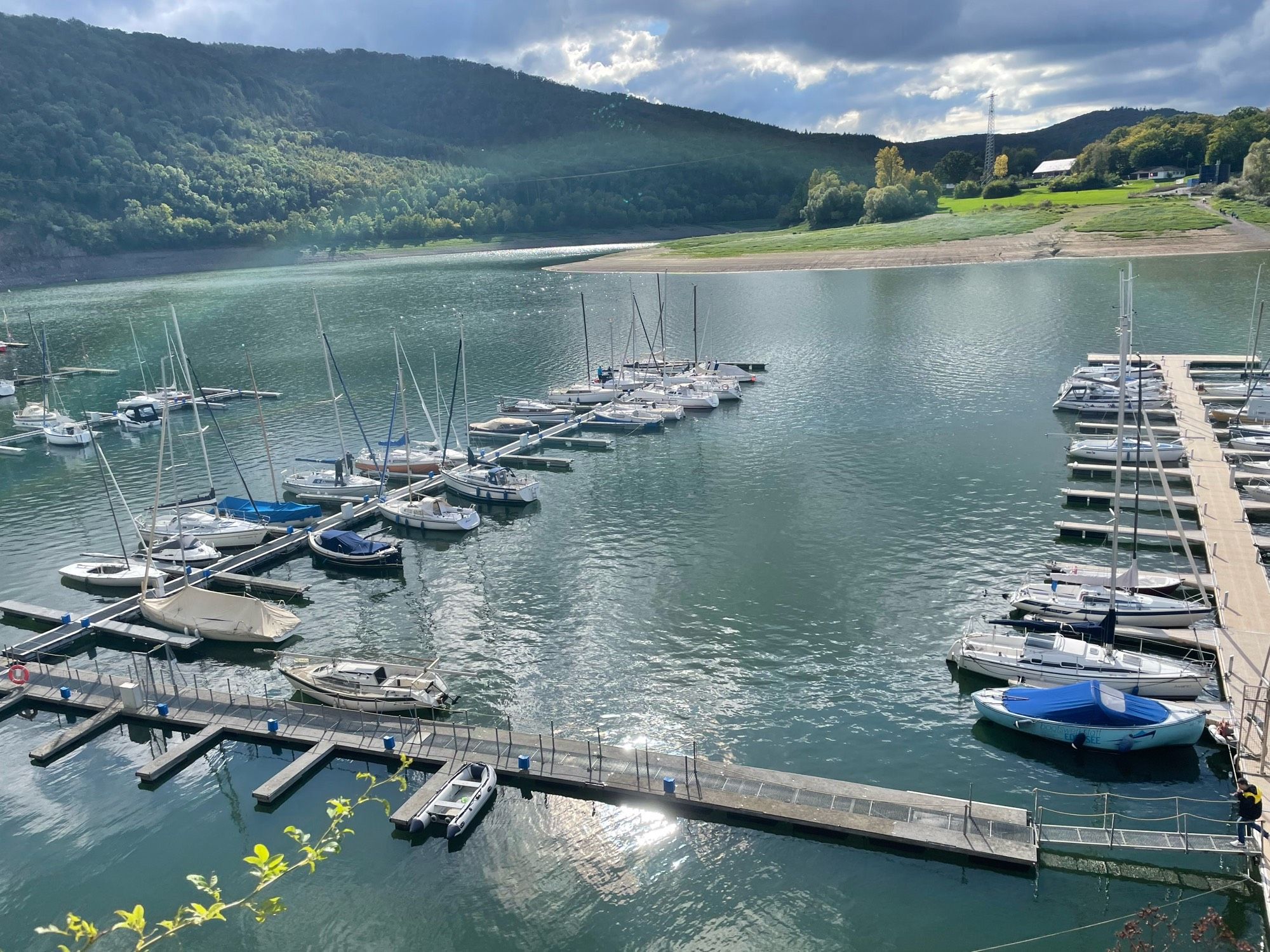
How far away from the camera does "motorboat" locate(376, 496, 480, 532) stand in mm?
65125

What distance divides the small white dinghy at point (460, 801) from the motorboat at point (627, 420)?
187 ft

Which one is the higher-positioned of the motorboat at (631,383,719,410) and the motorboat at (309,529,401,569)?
the motorboat at (631,383,719,410)

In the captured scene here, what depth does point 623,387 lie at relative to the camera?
101812 millimetres

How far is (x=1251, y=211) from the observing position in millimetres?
188750

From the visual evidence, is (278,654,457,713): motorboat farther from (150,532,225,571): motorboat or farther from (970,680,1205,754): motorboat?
(970,680,1205,754): motorboat

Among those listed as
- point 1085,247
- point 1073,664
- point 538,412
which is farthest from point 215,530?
point 1085,247

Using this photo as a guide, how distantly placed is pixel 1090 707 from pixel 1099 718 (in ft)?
1.74

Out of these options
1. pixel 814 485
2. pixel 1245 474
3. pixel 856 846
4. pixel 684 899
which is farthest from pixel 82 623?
pixel 1245 474

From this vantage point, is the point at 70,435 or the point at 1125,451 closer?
the point at 1125,451

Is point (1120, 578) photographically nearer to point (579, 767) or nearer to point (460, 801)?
point (579, 767)

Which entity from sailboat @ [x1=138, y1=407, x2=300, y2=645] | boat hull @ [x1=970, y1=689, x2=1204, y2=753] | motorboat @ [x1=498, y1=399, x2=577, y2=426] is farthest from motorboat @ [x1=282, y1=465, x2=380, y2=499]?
boat hull @ [x1=970, y1=689, x2=1204, y2=753]

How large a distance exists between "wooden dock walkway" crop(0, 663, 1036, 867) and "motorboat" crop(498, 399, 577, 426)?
51.5 metres

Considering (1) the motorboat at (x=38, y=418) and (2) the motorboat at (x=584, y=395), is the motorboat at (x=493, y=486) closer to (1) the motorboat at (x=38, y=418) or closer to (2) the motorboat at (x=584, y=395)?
(2) the motorboat at (x=584, y=395)

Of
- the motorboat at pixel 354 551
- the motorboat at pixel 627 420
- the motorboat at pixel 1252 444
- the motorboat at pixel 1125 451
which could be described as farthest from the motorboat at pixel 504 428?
the motorboat at pixel 1252 444
